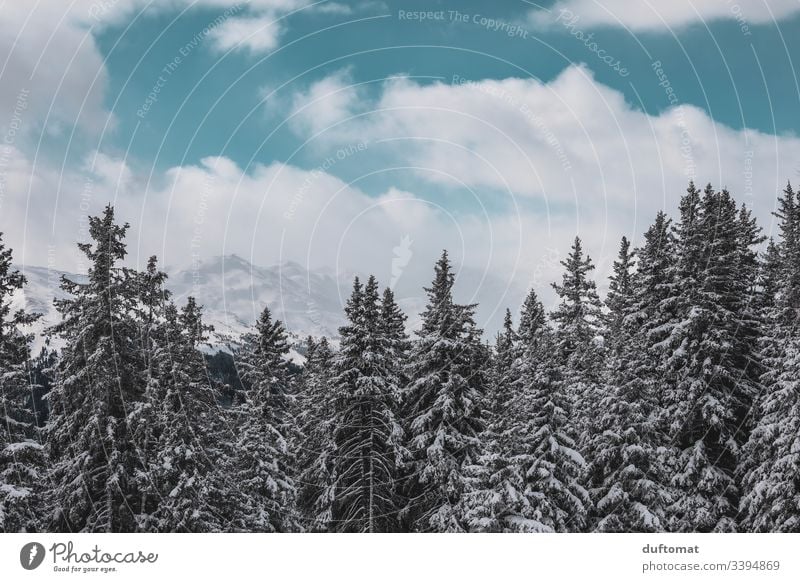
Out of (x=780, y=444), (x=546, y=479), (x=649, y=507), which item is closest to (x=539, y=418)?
(x=546, y=479)

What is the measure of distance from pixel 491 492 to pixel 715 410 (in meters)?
11.9

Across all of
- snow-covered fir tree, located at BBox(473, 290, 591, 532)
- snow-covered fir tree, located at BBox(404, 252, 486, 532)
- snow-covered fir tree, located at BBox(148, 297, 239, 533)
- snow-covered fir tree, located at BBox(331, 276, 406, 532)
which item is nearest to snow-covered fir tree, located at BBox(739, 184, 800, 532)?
snow-covered fir tree, located at BBox(473, 290, 591, 532)

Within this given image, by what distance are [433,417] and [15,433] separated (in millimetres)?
16681

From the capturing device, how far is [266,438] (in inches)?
1287

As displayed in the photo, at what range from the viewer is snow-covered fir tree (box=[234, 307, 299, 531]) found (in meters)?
32.0

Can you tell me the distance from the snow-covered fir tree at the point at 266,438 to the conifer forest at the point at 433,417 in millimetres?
129

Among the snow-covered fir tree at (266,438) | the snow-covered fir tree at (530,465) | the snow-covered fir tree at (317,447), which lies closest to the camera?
the snow-covered fir tree at (530,465)

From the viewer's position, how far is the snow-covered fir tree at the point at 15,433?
23422 mm

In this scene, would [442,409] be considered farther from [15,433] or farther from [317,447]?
[15,433]
